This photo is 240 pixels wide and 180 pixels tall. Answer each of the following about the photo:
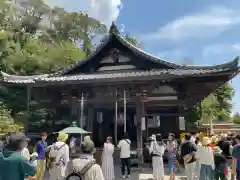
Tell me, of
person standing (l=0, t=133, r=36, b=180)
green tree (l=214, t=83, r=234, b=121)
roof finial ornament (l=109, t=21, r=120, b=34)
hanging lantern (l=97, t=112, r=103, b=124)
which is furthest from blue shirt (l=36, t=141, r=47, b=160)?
green tree (l=214, t=83, r=234, b=121)

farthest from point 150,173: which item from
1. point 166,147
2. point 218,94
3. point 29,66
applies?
point 218,94

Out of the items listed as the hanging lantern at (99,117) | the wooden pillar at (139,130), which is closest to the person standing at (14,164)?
the wooden pillar at (139,130)

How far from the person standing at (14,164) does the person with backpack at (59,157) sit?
4.12 metres

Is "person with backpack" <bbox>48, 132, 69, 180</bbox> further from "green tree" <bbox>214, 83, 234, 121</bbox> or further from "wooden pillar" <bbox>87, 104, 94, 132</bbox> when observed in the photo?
"green tree" <bbox>214, 83, 234, 121</bbox>

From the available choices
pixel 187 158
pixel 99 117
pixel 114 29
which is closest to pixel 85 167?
pixel 187 158

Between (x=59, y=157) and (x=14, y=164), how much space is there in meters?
4.29

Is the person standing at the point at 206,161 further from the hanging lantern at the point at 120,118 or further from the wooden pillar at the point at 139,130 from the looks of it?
the hanging lantern at the point at 120,118

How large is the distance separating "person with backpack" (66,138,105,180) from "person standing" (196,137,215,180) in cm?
404

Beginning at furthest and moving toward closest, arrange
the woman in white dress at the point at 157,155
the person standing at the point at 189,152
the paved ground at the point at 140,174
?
the paved ground at the point at 140,174 < the woman in white dress at the point at 157,155 < the person standing at the point at 189,152

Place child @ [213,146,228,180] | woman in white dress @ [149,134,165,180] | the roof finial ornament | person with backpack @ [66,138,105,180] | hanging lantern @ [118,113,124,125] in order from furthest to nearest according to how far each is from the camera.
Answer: hanging lantern @ [118,113,124,125]
the roof finial ornament
woman in white dress @ [149,134,165,180]
child @ [213,146,228,180]
person with backpack @ [66,138,105,180]

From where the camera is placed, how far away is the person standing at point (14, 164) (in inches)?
147

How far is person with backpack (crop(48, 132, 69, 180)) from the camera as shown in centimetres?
A: 791

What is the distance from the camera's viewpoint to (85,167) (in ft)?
13.4

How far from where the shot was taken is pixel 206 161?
743 centimetres
